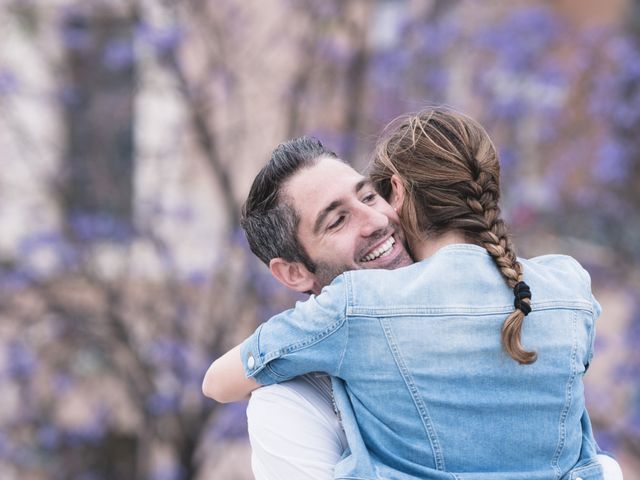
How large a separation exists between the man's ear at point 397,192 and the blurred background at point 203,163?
3.91 metres

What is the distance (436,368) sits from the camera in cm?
189

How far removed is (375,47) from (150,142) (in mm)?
1894

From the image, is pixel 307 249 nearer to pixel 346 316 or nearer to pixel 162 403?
pixel 346 316

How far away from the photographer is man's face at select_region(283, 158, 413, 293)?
2.20 m

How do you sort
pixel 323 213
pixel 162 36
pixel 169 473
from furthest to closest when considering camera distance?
pixel 169 473, pixel 162 36, pixel 323 213

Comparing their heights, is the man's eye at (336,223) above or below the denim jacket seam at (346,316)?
above

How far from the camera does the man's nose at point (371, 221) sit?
2.19 metres

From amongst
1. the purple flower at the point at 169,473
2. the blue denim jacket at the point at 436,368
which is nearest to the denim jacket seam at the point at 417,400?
the blue denim jacket at the point at 436,368

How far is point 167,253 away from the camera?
659cm

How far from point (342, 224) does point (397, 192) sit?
155 millimetres

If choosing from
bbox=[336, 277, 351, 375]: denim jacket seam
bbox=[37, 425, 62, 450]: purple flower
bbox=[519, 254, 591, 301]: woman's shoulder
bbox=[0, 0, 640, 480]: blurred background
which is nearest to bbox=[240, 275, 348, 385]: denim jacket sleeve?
bbox=[336, 277, 351, 375]: denim jacket seam

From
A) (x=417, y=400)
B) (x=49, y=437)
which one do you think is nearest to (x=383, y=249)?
(x=417, y=400)

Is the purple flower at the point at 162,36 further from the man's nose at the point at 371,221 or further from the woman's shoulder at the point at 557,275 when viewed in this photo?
the woman's shoulder at the point at 557,275

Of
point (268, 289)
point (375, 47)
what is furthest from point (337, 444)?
point (375, 47)
